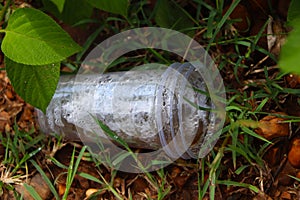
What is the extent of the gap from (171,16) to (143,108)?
1.06ft

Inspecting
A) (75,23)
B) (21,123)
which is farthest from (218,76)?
(21,123)

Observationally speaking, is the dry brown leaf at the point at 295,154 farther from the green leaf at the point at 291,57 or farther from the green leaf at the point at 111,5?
the green leaf at the point at 291,57

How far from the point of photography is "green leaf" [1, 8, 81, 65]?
1044 mm

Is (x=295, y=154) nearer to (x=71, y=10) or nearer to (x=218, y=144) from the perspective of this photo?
(x=218, y=144)

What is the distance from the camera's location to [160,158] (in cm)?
132

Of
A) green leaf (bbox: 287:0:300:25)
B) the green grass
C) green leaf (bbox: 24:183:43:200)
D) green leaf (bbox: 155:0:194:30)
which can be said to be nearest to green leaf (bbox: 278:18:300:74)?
green leaf (bbox: 287:0:300:25)

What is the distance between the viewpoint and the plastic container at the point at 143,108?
119cm

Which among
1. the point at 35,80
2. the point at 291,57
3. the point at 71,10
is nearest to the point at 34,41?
the point at 35,80

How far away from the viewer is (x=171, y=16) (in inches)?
55.2

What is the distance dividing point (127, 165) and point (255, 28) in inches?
19.5

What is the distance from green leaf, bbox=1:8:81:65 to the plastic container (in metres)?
0.23

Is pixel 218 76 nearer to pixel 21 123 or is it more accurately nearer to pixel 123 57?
pixel 123 57

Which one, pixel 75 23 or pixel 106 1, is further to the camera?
pixel 75 23

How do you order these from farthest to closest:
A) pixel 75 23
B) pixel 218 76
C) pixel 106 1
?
pixel 75 23, pixel 218 76, pixel 106 1
